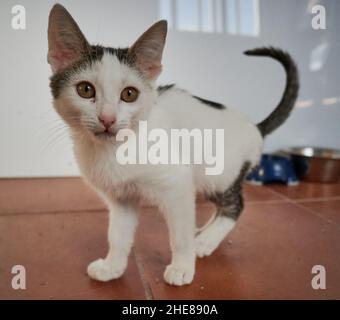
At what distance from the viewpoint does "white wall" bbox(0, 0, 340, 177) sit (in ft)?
2.48

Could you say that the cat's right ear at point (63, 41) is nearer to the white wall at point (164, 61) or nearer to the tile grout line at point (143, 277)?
the white wall at point (164, 61)

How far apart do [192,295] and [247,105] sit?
664mm

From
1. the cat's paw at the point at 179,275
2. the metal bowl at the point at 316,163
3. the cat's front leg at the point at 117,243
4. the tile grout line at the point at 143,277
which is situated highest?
the metal bowl at the point at 316,163

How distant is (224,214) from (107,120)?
577 millimetres

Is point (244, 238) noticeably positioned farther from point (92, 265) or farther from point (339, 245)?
point (92, 265)

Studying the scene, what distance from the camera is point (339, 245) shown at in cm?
99

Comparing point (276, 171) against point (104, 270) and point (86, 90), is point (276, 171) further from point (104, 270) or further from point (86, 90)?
point (86, 90)

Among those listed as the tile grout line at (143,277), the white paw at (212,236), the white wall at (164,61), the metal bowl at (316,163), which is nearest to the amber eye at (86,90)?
the white wall at (164,61)

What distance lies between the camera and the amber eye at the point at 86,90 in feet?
2.35

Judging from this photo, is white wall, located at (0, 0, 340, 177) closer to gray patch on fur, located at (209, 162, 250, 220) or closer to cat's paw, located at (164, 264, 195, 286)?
gray patch on fur, located at (209, 162, 250, 220)

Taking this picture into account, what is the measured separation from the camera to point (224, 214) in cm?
112

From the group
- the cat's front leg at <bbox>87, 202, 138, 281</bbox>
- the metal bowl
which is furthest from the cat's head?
the metal bowl

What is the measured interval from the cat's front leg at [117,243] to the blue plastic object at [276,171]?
38.8 inches

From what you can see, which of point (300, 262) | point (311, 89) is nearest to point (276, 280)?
point (300, 262)
